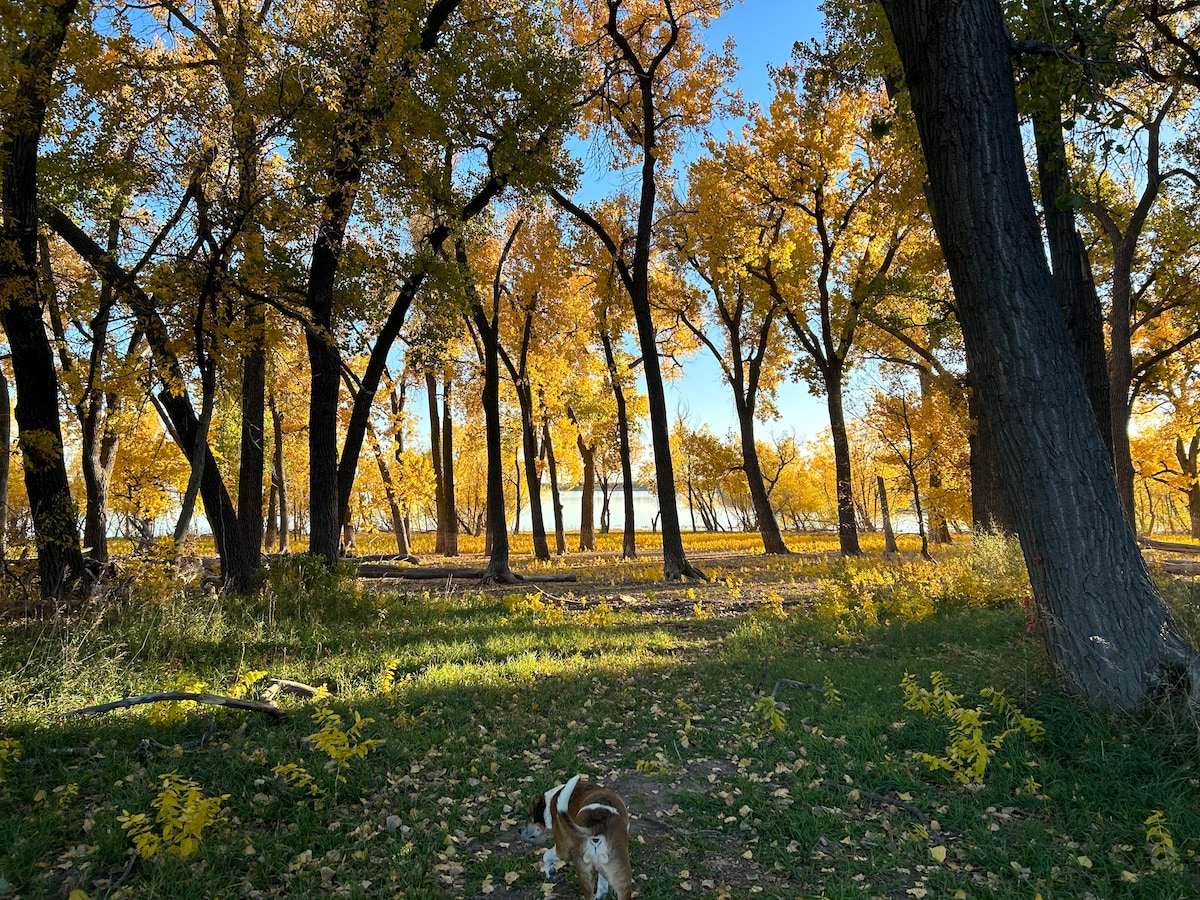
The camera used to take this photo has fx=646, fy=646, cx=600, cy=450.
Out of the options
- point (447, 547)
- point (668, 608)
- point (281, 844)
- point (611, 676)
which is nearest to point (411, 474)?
point (447, 547)

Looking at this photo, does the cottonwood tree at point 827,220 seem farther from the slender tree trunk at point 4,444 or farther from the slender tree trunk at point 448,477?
the slender tree trunk at point 4,444

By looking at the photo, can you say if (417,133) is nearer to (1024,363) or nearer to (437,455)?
(1024,363)

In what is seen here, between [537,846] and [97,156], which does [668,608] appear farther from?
[97,156]

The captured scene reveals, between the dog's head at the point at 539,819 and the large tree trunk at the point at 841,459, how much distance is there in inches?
577

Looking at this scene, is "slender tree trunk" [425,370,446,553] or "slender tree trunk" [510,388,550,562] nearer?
"slender tree trunk" [510,388,550,562]

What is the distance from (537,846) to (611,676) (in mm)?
2800

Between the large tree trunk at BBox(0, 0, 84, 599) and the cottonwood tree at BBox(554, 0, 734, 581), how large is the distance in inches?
312

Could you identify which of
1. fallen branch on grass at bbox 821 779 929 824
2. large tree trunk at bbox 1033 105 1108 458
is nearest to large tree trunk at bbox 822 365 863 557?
large tree trunk at bbox 1033 105 1108 458

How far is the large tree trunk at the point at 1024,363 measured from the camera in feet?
13.1

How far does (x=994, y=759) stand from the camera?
3.72m

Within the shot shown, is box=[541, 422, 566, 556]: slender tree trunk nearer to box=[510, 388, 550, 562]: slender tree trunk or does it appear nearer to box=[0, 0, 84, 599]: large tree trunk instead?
box=[510, 388, 550, 562]: slender tree trunk

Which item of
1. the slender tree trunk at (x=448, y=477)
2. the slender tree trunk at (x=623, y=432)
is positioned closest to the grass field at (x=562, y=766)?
the slender tree trunk at (x=623, y=432)

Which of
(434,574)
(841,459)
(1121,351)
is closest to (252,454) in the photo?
(434,574)

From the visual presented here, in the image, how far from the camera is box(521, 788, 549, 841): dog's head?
282 centimetres
